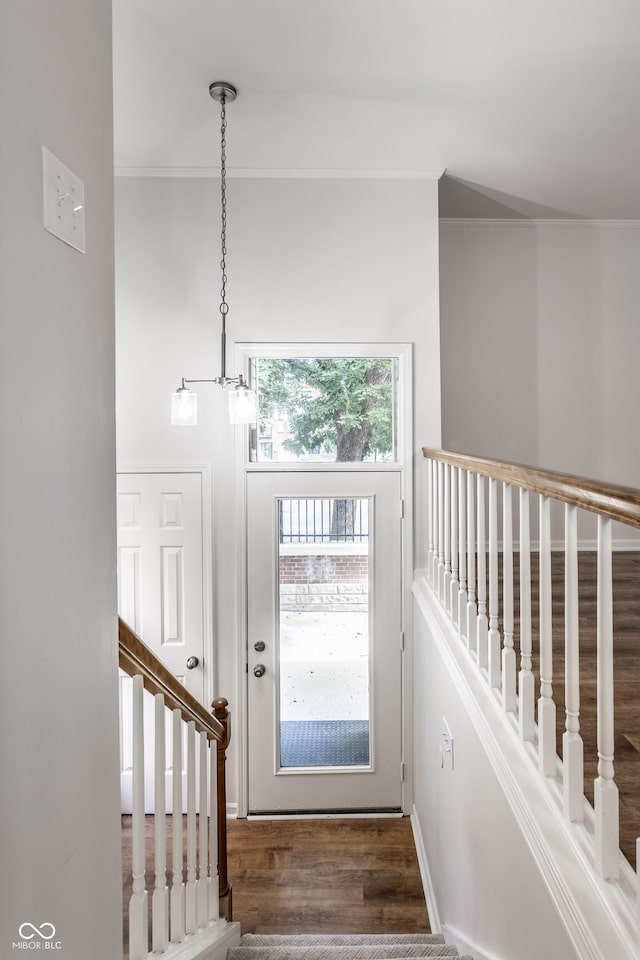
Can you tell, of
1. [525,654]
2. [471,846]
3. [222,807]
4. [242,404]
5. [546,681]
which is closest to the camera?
[546,681]

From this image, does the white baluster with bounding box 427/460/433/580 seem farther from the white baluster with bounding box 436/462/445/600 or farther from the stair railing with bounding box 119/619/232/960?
the stair railing with bounding box 119/619/232/960

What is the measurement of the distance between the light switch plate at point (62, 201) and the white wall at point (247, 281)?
2.08 meters

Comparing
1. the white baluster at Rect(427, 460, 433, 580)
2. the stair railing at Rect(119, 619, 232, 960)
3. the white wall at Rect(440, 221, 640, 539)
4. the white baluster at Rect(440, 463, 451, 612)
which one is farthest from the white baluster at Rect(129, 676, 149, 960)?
the white wall at Rect(440, 221, 640, 539)

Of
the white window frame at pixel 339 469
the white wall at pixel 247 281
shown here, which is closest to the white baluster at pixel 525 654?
the white window frame at pixel 339 469

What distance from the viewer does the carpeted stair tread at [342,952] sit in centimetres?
190

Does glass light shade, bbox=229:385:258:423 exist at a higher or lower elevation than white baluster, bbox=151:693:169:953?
higher

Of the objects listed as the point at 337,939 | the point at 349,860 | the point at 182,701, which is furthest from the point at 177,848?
the point at 349,860

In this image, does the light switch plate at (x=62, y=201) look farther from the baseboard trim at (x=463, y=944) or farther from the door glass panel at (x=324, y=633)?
the door glass panel at (x=324, y=633)

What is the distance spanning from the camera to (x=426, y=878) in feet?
8.64

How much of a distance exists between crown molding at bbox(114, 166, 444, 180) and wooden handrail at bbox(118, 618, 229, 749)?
250cm

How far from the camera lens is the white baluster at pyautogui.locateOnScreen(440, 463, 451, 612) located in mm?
2461

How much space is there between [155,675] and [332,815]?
83.3 inches

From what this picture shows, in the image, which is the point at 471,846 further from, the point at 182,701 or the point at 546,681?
the point at 182,701

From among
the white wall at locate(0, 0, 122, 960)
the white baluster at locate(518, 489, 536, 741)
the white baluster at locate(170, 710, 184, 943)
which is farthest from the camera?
the white baluster at locate(170, 710, 184, 943)
